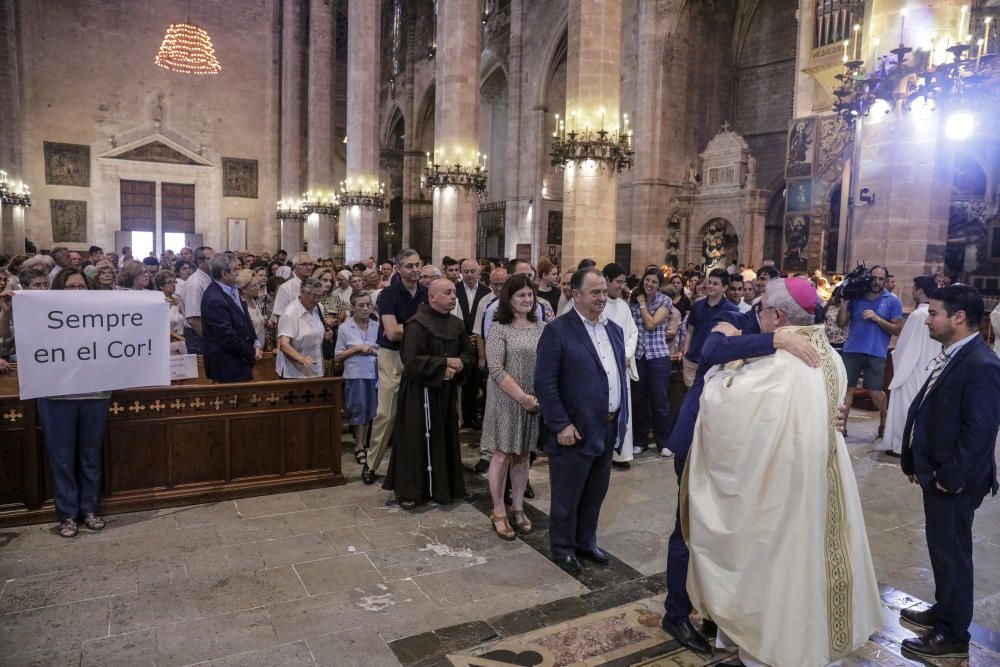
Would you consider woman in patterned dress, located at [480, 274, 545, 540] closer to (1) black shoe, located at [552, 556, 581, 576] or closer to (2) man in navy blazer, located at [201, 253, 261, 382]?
(1) black shoe, located at [552, 556, 581, 576]

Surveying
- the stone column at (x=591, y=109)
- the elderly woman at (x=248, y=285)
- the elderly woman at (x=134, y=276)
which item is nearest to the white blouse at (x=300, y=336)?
the elderly woman at (x=248, y=285)

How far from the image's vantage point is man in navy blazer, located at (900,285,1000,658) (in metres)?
3.18

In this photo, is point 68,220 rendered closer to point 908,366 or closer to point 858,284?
point 858,284

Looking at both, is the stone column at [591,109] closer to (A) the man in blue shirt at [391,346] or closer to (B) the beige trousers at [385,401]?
(A) the man in blue shirt at [391,346]

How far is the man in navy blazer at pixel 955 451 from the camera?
318 centimetres

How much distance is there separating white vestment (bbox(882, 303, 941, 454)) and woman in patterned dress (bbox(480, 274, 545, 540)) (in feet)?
13.1

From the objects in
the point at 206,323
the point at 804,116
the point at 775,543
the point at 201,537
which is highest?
the point at 804,116

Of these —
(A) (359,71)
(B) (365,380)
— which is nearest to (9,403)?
(B) (365,380)

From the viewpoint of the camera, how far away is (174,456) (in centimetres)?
517

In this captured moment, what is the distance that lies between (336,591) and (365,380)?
2.73 meters

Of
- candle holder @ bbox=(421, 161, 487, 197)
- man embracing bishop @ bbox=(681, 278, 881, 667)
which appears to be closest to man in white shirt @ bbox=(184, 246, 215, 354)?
man embracing bishop @ bbox=(681, 278, 881, 667)

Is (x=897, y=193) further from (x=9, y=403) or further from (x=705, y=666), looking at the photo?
(x=9, y=403)

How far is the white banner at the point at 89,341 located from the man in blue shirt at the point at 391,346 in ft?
5.27

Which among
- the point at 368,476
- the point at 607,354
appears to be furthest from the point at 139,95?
the point at 607,354
